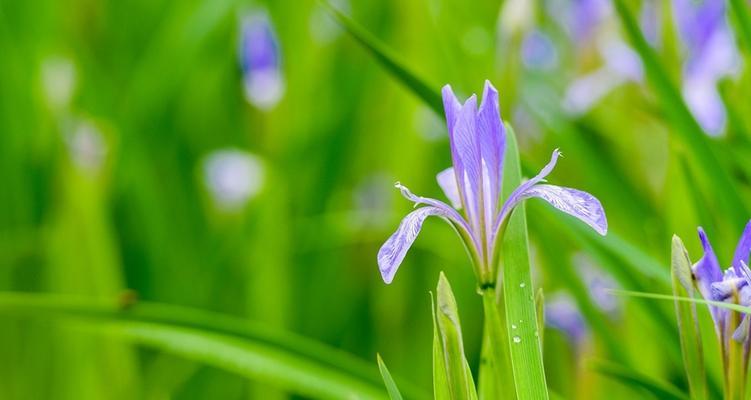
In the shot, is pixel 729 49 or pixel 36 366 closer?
pixel 729 49

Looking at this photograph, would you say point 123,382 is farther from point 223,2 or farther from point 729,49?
point 729,49

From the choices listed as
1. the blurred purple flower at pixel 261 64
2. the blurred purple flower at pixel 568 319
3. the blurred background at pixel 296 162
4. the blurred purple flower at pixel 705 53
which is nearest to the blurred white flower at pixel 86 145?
the blurred background at pixel 296 162

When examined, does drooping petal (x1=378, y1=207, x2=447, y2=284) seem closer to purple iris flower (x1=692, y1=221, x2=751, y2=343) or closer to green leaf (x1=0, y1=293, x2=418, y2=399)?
purple iris flower (x1=692, y1=221, x2=751, y2=343)

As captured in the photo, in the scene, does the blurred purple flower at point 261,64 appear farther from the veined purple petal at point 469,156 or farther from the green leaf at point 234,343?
the veined purple petal at point 469,156

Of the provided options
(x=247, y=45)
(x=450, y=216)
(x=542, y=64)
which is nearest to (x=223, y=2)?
(x=247, y=45)

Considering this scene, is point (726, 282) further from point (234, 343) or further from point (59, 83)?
point (59, 83)

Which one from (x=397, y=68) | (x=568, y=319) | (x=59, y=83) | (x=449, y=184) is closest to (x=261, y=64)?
(x=59, y=83)

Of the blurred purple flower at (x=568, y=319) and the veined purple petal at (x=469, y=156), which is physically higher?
the blurred purple flower at (x=568, y=319)
